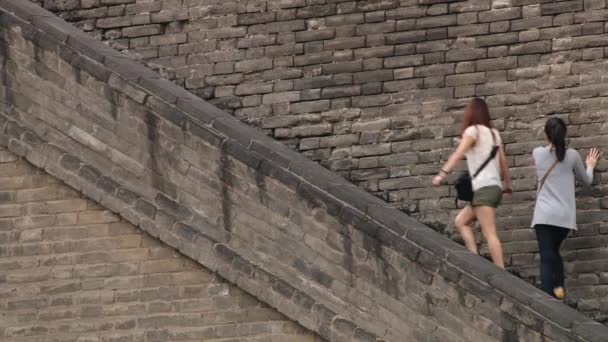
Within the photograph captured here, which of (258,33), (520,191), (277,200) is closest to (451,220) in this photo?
(520,191)

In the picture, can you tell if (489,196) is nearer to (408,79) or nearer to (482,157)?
(482,157)

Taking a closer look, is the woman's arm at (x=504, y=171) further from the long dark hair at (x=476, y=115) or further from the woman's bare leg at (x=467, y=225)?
the woman's bare leg at (x=467, y=225)

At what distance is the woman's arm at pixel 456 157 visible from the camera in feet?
43.1

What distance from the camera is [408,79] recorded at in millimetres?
14617

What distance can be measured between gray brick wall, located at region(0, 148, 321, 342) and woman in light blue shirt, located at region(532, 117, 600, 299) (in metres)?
2.12

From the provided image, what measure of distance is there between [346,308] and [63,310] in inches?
97.1

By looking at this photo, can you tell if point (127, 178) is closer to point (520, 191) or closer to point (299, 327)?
point (299, 327)

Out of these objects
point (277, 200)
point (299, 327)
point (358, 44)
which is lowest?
point (299, 327)

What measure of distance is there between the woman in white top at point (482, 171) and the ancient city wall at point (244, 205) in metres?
0.28

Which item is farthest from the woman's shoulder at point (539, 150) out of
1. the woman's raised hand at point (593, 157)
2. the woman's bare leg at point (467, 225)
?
the woman's bare leg at point (467, 225)

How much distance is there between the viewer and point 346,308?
1326 cm

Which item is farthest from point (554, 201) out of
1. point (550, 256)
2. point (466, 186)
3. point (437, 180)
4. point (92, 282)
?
point (92, 282)

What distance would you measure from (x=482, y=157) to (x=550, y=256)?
2.95 feet

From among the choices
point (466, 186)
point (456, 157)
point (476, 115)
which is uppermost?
point (476, 115)
